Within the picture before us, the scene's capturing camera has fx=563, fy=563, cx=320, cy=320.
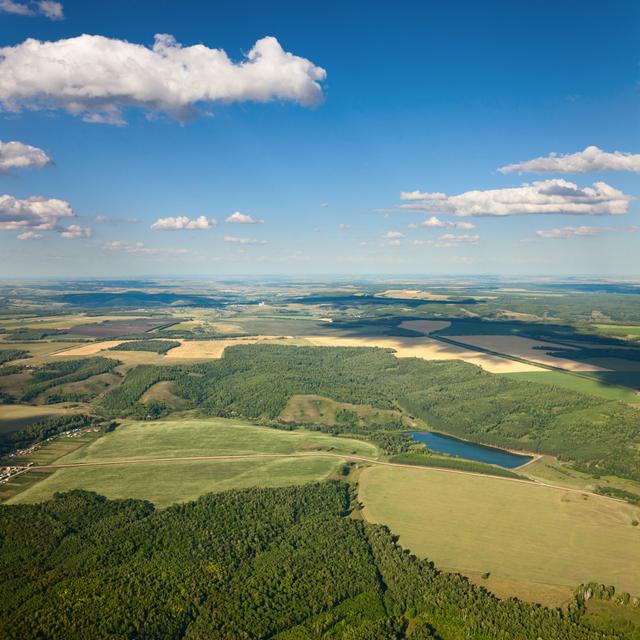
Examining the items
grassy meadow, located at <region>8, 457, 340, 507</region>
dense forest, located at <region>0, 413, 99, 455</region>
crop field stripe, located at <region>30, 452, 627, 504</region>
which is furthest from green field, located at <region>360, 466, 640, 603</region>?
dense forest, located at <region>0, 413, 99, 455</region>

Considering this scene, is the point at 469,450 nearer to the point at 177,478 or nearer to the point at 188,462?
the point at 188,462

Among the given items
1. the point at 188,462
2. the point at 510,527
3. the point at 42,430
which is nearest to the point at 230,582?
the point at 510,527

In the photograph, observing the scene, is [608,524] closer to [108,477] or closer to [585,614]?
[585,614]

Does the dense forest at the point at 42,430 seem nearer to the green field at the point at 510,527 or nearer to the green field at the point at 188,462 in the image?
the green field at the point at 188,462

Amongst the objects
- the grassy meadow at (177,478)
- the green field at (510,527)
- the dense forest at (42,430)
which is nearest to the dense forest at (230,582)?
the green field at (510,527)

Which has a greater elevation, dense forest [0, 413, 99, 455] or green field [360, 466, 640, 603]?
dense forest [0, 413, 99, 455]

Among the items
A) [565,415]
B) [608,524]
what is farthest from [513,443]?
[608,524]

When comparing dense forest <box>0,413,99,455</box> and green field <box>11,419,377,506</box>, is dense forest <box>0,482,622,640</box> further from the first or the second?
dense forest <box>0,413,99,455</box>
